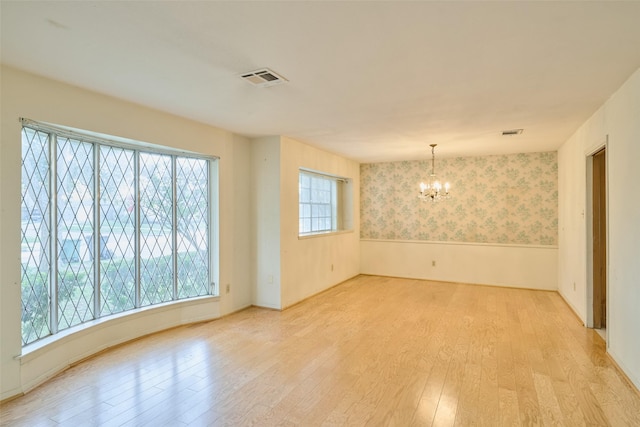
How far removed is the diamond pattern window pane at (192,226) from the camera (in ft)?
12.9

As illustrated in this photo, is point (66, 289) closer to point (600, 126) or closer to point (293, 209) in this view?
point (293, 209)

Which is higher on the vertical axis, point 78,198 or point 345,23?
point 345,23

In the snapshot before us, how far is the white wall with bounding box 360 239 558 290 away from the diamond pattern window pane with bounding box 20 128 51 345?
5.35 m

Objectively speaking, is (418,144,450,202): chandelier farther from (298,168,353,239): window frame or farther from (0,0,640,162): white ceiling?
(0,0,640,162): white ceiling

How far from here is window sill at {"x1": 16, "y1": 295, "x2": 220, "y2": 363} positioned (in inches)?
99.4

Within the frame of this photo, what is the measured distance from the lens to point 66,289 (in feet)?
9.61

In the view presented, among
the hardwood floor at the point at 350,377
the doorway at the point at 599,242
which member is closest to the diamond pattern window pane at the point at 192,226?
the hardwood floor at the point at 350,377

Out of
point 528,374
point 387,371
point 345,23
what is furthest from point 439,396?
point 345,23

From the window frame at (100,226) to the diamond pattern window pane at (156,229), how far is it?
0.04m

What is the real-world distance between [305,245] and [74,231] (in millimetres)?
2915

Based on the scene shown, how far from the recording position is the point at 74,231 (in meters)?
2.99

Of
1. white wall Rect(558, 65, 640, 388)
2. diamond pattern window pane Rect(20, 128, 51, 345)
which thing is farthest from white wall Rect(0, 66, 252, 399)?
white wall Rect(558, 65, 640, 388)

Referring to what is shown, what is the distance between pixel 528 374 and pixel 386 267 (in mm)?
4097

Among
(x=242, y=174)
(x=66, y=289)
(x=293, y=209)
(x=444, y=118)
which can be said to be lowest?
(x=66, y=289)
